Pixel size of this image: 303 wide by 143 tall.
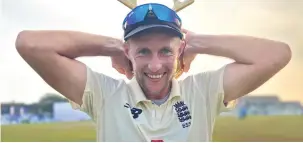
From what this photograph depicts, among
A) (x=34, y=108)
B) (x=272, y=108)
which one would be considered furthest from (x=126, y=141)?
(x=272, y=108)

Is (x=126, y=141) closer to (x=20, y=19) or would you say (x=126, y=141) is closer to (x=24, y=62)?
(x=24, y=62)

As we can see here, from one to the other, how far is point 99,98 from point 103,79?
8 cm

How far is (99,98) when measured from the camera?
6.82 feet

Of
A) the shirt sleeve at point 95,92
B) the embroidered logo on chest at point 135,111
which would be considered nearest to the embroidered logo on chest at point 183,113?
the embroidered logo on chest at point 135,111

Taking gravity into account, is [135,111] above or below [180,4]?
below

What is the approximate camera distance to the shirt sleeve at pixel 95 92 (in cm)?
205

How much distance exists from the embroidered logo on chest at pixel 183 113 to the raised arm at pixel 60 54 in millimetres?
385

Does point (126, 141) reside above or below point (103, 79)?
below

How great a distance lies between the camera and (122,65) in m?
2.18

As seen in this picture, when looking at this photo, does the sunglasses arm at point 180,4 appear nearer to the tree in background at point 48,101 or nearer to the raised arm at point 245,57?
the raised arm at point 245,57

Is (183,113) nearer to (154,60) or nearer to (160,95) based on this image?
(160,95)

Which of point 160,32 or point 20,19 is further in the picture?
point 20,19

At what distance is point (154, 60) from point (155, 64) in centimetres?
2

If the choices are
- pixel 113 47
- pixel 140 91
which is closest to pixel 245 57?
pixel 140 91
